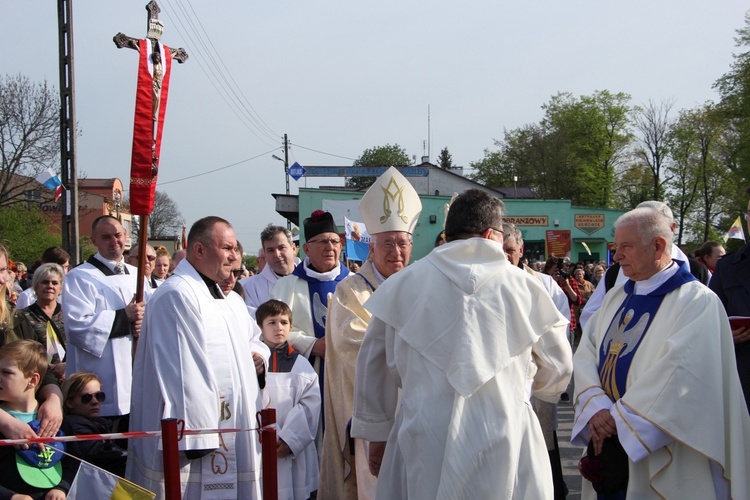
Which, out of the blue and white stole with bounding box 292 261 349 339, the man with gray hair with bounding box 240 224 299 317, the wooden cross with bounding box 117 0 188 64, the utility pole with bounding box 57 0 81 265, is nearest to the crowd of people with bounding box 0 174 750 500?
the blue and white stole with bounding box 292 261 349 339

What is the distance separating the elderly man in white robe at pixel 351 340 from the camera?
173 inches

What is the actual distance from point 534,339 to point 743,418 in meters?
1.27

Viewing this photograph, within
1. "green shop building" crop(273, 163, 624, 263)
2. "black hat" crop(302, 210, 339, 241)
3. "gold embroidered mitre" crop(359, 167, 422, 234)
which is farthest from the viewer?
"green shop building" crop(273, 163, 624, 263)

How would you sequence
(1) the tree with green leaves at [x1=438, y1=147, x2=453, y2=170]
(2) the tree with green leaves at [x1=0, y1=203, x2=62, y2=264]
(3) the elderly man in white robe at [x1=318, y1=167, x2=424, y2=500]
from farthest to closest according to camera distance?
(1) the tree with green leaves at [x1=438, y1=147, x2=453, y2=170]
(2) the tree with green leaves at [x1=0, y1=203, x2=62, y2=264]
(3) the elderly man in white robe at [x1=318, y1=167, x2=424, y2=500]

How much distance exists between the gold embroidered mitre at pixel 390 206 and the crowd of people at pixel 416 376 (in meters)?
0.01

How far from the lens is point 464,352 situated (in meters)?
2.80

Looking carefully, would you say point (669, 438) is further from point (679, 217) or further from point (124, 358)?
point (679, 217)

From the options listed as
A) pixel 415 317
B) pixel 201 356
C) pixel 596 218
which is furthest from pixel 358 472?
pixel 596 218

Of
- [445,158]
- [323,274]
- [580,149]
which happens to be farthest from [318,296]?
[445,158]

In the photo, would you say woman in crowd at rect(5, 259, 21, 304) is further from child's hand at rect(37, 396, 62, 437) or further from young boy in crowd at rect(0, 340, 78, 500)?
child's hand at rect(37, 396, 62, 437)

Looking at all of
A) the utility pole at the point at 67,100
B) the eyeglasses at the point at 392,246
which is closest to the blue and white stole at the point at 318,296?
the eyeglasses at the point at 392,246

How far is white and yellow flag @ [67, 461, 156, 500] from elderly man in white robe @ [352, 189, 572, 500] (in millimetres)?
1112

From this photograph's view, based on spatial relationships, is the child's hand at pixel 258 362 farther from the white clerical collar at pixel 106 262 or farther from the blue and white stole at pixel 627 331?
the blue and white stole at pixel 627 331

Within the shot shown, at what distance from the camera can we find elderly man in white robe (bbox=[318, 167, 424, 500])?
439 centimetres
